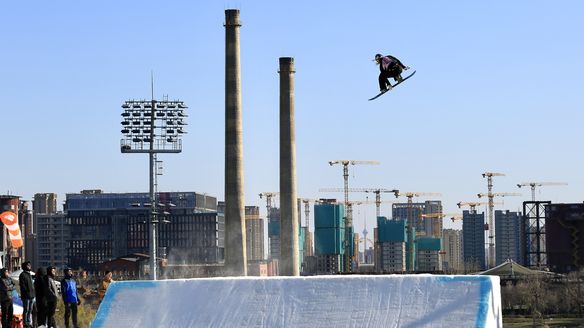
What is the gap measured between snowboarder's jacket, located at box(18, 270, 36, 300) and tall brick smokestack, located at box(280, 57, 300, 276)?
5142 centimetres

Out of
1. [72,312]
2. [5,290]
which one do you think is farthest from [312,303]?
[5,290]

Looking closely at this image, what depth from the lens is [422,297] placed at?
23.0 meters

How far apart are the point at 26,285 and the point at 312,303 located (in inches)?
275

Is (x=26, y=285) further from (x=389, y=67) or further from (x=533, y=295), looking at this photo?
(x=533, y=295)

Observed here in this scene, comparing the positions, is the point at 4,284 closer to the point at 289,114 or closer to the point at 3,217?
the point at 3,217

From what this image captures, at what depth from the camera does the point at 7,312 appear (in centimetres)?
2723

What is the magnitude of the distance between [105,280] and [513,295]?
4167 inches

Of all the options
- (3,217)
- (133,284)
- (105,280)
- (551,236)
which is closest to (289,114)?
(3,217)

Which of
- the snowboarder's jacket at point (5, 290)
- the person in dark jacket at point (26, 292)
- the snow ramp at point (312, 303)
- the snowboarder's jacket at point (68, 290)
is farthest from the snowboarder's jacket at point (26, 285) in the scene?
the snow ramp at point (312, 303)

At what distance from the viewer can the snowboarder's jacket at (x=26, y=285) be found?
27.2 meters

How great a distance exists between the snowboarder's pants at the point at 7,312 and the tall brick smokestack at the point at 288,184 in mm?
51390

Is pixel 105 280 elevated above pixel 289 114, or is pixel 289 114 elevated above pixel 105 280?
pixel 289 114

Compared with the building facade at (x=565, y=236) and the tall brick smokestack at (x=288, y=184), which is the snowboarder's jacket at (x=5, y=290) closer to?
the tall brick smokestack at (x=288, y=184)

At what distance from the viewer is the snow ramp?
74.5 ft
